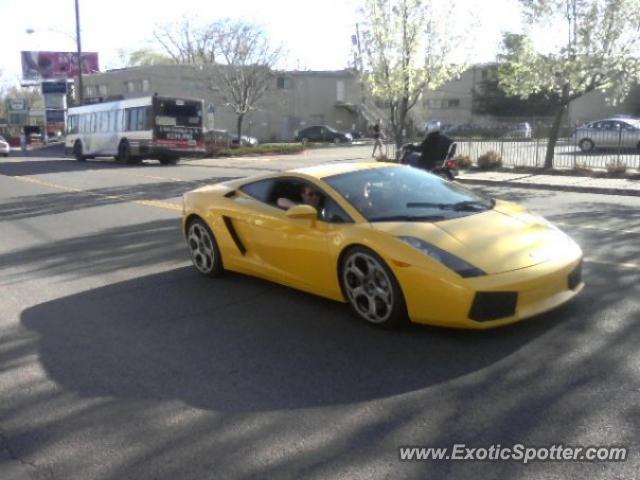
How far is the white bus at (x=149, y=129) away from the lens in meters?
26.8

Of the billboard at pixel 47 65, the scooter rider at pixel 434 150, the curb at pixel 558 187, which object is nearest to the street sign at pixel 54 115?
the billboard at pixel 47 65

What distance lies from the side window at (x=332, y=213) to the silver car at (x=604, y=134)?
2278 centimetres

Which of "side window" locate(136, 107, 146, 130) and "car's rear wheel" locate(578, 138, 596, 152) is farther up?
"side window" locate(136, 107, 146, 130)

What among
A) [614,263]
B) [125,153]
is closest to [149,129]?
[125,153]

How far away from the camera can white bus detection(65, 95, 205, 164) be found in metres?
26.8

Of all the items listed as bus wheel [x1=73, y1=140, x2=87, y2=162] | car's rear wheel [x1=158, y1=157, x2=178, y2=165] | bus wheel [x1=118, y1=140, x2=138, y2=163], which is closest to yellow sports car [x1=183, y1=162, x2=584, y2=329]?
bus wheel [x1=118, y1=140, x2=138, y2=163]

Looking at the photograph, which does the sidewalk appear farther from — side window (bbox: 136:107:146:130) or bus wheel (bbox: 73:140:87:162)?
bus wheel (bbox: 73:140:87:162)

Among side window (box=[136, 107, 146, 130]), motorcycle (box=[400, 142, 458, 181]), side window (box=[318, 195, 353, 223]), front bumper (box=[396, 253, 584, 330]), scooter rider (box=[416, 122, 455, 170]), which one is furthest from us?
side window (box=[136, 107, 146, 130])

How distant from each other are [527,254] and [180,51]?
63462 mm

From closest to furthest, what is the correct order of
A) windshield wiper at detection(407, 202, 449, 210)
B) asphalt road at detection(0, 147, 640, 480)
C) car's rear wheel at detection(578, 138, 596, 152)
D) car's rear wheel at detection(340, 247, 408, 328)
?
asphalt road at detection(0, 147, 640, 480), car's rear wheel at detection(340, 247, 408, 328), windshield wiper at detection(407, 202, 449, 210), car's rear wheel at detection(578, 138, 596, 152)

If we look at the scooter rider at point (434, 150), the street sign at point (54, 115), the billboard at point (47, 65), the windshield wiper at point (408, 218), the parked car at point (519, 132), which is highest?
the billboard at point (47, 65)

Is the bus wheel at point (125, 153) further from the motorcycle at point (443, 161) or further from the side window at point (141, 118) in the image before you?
the motorcycle at point (443, 161)

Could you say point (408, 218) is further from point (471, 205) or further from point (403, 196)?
point (471, 205)

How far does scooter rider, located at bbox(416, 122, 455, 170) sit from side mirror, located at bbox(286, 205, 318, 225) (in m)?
7.38
